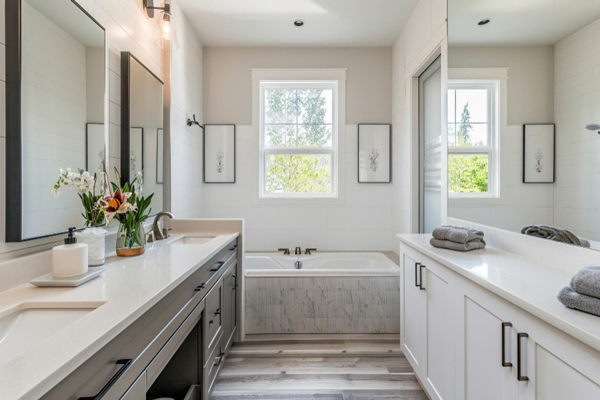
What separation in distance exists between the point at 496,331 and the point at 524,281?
198mm

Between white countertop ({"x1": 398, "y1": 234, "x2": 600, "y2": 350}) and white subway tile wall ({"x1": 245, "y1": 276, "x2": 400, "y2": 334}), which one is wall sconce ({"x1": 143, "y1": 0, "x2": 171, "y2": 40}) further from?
white countertop ({"x1": 398, "y1": 234, "x2": 600, "y2": 350})

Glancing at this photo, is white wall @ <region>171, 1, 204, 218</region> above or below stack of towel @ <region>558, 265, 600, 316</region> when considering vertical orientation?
above

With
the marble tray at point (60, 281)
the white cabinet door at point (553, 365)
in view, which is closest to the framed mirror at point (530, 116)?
the white cabinet door at point (553, 365)

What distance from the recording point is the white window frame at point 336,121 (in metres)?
3.45

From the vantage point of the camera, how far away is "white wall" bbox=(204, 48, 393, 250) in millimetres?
3469

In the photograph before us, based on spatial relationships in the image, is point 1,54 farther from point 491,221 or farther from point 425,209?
point 425,209

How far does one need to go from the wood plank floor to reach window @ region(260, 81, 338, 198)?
1.62 meters

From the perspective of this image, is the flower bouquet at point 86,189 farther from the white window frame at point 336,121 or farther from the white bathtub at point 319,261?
the white window frame at point 336,121

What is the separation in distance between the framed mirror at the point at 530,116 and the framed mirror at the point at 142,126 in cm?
197

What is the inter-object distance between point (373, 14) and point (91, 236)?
111 inches

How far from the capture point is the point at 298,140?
3.57m

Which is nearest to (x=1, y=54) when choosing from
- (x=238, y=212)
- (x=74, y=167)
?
(x=74, y=167)

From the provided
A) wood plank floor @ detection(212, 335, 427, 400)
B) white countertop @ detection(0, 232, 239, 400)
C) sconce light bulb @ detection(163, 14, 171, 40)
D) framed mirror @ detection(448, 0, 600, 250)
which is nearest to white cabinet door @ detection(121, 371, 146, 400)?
white countertop @ detection(0, 232, 239, 400)

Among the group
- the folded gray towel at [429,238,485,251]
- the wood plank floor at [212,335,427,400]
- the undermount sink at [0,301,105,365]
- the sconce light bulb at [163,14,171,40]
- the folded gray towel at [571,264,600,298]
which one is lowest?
the wood plank floor at [212,335,427,400]
